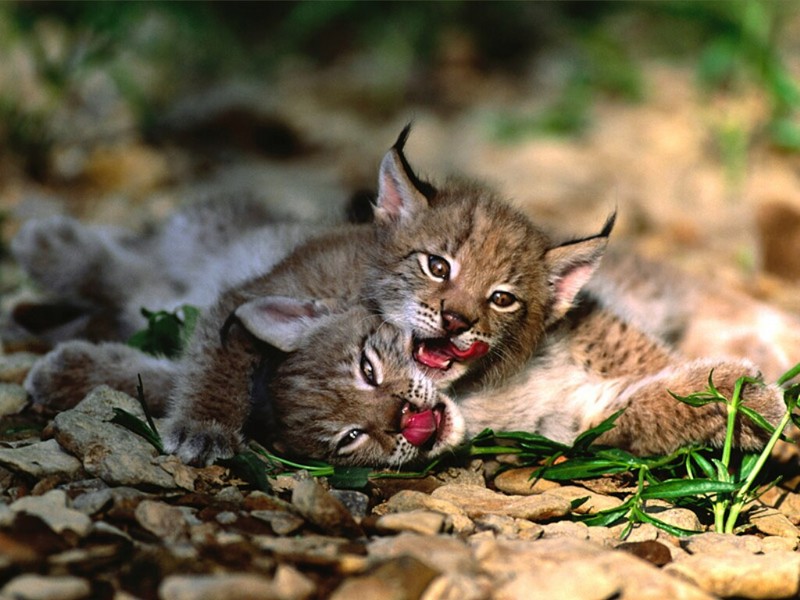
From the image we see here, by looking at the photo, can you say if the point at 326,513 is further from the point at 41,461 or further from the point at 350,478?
the point at 41,461

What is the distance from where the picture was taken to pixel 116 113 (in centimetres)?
780

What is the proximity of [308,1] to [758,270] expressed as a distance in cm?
503

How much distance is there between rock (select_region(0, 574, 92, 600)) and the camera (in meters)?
2.37

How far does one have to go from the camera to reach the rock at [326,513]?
2.96 metres

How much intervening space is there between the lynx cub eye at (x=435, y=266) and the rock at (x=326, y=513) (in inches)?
45.7

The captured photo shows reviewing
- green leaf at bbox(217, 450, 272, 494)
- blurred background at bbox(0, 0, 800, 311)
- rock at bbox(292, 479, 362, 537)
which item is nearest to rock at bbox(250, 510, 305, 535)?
rock at bbox(292, 479, 362, 537)

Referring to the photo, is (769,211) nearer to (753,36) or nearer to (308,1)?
(753,36)

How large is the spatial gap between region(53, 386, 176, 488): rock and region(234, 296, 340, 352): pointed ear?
627mm

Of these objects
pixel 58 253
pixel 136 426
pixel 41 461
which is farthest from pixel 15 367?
pixel 41 461

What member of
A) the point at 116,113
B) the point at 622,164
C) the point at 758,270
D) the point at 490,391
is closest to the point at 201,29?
the point at 116,113

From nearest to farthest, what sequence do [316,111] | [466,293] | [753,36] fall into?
[466,293] → [753,36] → [316,111]

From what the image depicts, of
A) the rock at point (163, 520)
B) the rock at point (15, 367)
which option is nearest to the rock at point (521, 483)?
the rock at point (163, 520)

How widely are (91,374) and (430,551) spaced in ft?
6.85


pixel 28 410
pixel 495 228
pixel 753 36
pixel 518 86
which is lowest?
pixel 28 410
